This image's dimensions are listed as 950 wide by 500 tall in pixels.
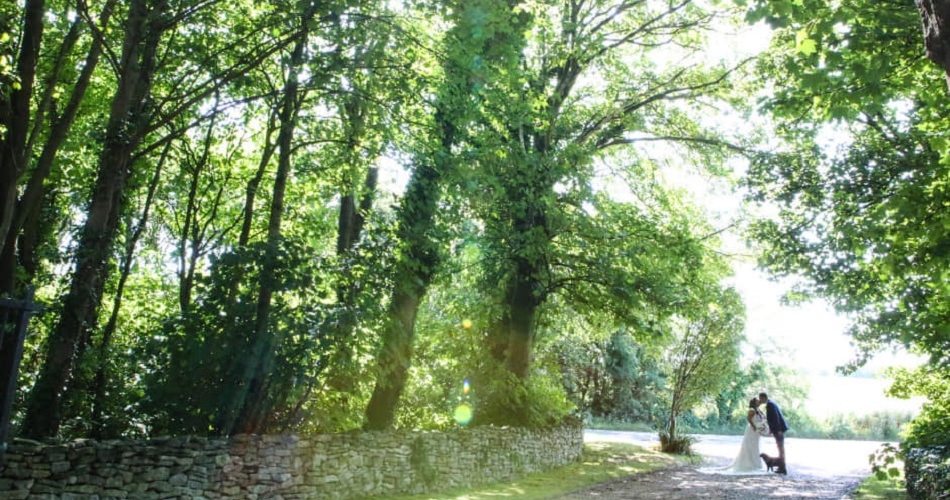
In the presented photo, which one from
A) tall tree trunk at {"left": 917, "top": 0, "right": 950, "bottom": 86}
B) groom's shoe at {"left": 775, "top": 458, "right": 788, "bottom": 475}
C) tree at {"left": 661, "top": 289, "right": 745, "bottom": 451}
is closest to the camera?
tall tree trunk at {"left": 917, "top": 0, "right": 950, "bottom": 86}

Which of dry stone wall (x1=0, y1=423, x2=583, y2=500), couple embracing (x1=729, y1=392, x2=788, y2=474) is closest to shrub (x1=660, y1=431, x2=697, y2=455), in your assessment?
couple embracing (x1=729, y1=392, x2=788, y2=474)

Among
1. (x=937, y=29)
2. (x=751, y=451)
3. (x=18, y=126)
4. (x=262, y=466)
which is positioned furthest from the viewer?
(x=751, y=451)

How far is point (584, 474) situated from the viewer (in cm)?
1667

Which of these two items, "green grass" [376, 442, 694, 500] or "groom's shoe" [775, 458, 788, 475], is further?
"groom's shoe" [775, 458, 788, 475]

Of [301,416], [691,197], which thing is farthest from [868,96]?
[691,197]

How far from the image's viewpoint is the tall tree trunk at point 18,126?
833 centimetres

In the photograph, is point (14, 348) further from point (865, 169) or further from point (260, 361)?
point (865, 169)

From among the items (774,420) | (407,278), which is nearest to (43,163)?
(407,278)

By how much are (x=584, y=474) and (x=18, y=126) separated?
13.1 meters

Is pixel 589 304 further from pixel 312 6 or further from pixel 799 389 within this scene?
pixel 799 389

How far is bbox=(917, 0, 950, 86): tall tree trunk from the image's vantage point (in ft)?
14.4

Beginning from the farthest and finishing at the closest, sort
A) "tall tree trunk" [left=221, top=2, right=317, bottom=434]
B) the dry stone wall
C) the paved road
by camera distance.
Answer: the paved road → "tall tree trunk" [left=221, top=2, right=317, bottom=434] → the dry stone wall

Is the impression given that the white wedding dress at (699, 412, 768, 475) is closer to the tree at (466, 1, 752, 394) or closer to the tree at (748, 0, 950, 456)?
the tree at (748, 0, 950, 456)

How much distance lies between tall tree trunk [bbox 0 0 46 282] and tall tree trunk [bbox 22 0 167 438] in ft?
3.13
